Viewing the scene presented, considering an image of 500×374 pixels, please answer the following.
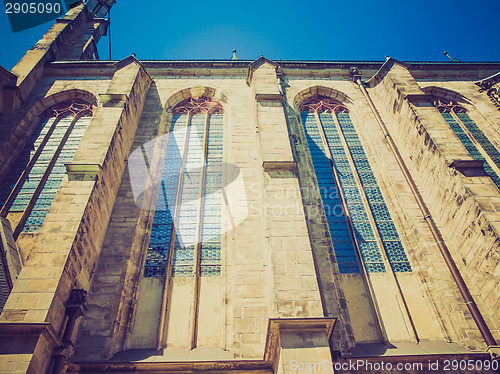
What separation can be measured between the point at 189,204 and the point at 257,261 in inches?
97.3

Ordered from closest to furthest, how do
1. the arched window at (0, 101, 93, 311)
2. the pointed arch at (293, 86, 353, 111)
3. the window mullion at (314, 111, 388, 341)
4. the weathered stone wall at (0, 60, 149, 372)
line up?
the weathered stone wall at (0, 60, 149, 372) → the window mullion at (314, 111, 388, 341) → the arched window at (0, 101, 93, 311) → the pointed arch at (293, 86, 353, 111)

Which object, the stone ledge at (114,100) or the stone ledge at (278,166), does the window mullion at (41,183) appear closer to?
the stone ledge at (114,100)

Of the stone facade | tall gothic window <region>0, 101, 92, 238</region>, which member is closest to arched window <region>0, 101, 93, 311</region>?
tall gothic window <region>0, 101, 92, 238</region>

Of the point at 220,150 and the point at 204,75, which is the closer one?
→ the point at 220,150

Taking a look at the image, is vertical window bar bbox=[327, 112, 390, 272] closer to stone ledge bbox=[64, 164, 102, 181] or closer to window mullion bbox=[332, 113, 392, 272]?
window mullion bbox=[332, 113, 392, 272]

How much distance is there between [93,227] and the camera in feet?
20.7

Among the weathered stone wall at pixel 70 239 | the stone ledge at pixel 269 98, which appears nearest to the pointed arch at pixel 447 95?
the stone ledge at pixel 269 98

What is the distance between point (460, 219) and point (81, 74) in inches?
507

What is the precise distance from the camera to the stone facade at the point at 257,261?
492cm

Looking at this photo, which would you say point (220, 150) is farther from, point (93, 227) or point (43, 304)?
point (43, 304)

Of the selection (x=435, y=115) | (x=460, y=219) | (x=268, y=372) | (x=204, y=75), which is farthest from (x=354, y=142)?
(x=268, y=372)

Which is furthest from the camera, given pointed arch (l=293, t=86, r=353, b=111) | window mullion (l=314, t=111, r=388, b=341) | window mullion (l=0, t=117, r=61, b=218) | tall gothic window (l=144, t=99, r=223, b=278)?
pointed arch (l=293, t=86, r=353, b=111)

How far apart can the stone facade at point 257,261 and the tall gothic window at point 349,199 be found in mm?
181

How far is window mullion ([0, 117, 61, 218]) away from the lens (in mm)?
7657
